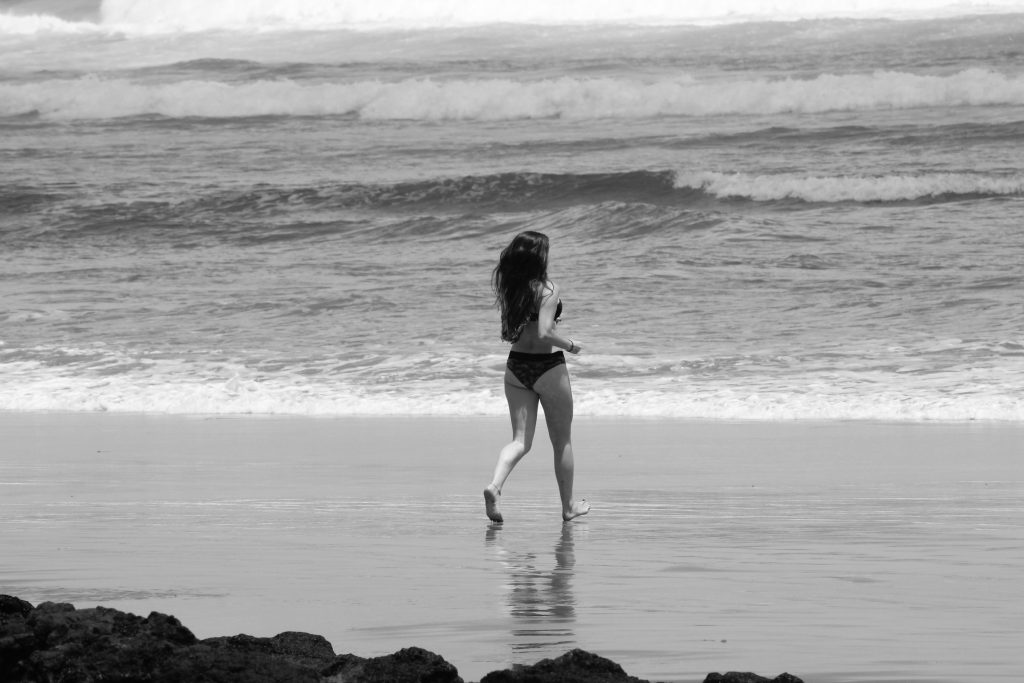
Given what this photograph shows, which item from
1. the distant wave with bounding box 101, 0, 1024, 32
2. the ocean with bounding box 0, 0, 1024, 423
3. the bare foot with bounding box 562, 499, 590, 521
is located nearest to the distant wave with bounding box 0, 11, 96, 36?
the ocean with bounding box 0, 0, 1024, 423

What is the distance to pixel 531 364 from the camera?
6527 millimetres

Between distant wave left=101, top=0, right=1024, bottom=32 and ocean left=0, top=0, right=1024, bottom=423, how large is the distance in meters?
0.17

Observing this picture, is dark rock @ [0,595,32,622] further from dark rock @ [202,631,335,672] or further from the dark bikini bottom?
the dark bikini bottom

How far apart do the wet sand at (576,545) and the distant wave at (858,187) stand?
12248mm

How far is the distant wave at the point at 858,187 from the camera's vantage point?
21000mm

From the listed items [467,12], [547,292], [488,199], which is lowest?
[488,199]

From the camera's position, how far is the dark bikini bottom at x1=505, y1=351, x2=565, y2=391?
21.4ft

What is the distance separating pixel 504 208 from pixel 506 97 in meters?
11.0

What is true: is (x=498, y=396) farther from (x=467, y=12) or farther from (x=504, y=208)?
(x=467, y=12)

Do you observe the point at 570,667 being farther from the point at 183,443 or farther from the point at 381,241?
the point at 381,241

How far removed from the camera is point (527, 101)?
33406mm

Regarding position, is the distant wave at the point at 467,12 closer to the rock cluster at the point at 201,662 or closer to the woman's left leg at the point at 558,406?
the woman's left leg at the point at 558,406

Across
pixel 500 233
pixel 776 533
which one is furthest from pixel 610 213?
pixel 776 533

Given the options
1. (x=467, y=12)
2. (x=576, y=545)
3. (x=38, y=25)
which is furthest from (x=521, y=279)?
(x=38, y=25)
